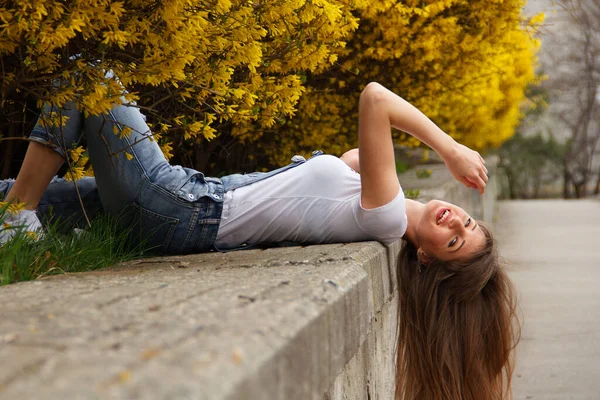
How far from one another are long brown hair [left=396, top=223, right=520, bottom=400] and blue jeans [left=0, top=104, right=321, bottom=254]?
2.87 feet

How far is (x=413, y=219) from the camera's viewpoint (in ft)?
11.5

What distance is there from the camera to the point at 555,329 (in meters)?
5.89

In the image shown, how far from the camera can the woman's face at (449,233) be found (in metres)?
3.35

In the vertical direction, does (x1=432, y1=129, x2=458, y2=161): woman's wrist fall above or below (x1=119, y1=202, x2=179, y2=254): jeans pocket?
above

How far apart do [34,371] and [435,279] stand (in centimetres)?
239

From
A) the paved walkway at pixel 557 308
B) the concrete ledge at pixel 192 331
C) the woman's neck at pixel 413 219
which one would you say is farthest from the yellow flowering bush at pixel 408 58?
the concrete ledge at pixel 192 331

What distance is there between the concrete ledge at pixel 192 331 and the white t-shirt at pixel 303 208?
1.80 ft

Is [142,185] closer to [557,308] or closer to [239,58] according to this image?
[239,58]

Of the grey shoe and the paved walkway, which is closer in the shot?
the grey shoe

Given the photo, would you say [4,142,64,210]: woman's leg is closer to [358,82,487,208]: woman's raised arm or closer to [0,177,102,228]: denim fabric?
[0,177,102,228]: denim fabric

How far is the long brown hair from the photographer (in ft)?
11.3

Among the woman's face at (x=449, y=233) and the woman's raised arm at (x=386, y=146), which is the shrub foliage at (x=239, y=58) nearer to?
the woman's raised arm at (x=386, y=146)

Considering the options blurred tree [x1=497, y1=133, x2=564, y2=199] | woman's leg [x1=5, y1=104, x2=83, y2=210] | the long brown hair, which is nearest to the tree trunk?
blurred tree [x1=497, y1=133, x2=564, y2=199]

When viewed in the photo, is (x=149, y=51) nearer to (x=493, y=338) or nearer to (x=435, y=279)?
(x=435, y=279)
